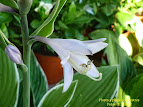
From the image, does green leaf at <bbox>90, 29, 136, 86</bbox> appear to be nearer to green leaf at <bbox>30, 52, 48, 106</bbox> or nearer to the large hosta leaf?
green leaf at <bbox>30, 52, 48, 106</bbox>

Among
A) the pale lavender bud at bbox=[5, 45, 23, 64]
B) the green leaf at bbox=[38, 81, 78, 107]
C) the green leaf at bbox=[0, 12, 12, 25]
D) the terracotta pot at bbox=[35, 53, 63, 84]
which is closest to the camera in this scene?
the pale lavender bud at bbox=[5, 45, 23, 64]

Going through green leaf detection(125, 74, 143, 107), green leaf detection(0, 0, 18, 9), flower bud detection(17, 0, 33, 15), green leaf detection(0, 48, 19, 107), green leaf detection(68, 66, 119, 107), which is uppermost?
green leaf detection(0, 0, 18, 9)

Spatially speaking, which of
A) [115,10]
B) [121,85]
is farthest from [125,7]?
[121,85]

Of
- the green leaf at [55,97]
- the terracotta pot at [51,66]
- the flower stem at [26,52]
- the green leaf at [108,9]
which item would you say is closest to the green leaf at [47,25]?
the flower stem at [26,52]

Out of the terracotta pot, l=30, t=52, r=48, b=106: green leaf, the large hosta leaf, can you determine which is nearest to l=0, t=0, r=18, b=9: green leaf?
the large hosta leaf

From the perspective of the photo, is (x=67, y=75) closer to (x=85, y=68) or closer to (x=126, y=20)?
(x=85, y=68)

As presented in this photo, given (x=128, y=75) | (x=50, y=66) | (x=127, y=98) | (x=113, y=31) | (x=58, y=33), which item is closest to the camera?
(x=127, y=98)

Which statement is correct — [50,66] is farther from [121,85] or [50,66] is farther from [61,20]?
[121,85]

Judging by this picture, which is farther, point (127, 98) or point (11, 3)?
point (127, 98)
